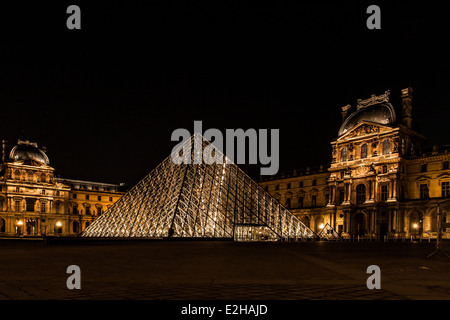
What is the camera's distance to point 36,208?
208ft

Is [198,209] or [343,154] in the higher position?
[343,154]

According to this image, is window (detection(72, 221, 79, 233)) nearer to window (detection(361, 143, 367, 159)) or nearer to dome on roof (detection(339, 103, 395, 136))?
dome on roof (detection(339, 103, 395, 136))

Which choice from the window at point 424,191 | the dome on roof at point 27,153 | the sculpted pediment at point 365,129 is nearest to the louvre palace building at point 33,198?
the dome on roof at point 27,153

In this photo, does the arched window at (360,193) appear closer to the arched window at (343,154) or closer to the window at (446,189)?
the arched window at (343,154)

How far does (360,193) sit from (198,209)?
2730cm

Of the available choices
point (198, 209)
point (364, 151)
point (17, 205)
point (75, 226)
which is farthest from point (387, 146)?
point (75, 226)

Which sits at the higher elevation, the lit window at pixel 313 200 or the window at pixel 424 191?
the window at pixel 424 191

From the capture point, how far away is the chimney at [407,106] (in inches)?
1892

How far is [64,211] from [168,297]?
67.7 m

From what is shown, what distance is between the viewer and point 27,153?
63.2 meters

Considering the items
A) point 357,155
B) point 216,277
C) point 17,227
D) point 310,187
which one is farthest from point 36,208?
point 216,277

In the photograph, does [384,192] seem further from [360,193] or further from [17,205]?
[17,205]

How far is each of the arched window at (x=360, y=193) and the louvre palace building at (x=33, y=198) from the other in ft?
130
